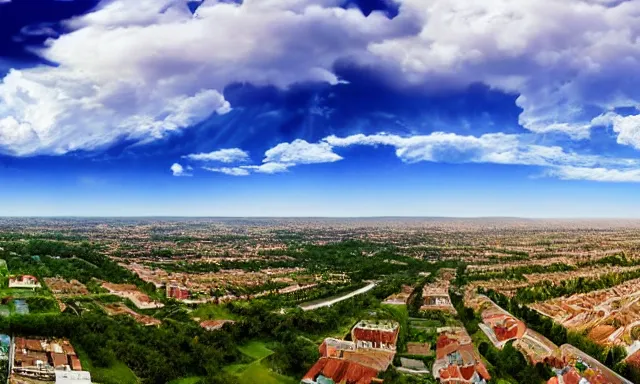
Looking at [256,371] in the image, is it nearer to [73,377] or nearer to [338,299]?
[73,377]

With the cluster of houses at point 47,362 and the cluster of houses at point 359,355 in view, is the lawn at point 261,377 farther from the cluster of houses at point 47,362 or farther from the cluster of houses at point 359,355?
the cluster of houses at point 47,362

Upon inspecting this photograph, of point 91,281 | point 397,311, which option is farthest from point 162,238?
point 397,311

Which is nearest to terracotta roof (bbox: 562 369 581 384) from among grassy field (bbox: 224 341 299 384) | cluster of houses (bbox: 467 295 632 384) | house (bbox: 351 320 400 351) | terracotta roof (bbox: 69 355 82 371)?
cluster of houses (bbox: 467 295 632 384)

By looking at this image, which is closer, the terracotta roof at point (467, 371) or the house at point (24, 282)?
the terracotta roof at point (467, 371)

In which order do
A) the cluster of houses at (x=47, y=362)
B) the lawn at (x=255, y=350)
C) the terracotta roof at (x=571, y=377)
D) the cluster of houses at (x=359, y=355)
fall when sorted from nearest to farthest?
the cluster of houses at (x=47, y=362)
the cluster of houses at (x=359, y=355)
the terracotta roof at (x=571, y=377)
the lawn at (x=255, y=350)

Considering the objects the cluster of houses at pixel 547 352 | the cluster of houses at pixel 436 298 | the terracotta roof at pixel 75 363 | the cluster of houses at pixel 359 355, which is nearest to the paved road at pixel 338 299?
the cluster of houses at pixel 436 298

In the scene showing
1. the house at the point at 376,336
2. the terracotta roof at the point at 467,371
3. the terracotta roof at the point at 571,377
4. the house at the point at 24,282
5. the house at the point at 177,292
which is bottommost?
the terracotta roof at the point at 571,377

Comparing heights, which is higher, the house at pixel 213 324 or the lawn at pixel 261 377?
the house at pixel 213 324
